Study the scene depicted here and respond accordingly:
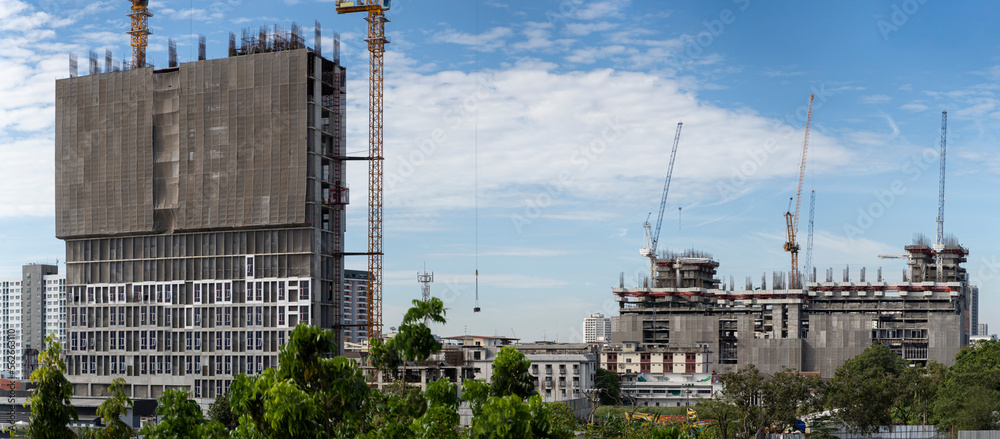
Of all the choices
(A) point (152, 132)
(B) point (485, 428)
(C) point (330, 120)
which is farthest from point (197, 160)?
(B) point (485, 428)

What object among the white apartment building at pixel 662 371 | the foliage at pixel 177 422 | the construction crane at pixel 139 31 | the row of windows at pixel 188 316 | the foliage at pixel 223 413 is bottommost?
the white apartment building at pixel 662 371

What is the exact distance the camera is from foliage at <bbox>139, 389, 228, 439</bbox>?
1061 inches

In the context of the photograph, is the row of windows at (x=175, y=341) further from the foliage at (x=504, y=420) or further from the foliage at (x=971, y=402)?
the foliage at (x=504, y=420)

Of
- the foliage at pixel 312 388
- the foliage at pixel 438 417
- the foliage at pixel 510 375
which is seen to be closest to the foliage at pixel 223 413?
the foliage at pixel 510 375

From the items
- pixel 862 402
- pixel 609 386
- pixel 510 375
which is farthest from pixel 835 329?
pixel 510 375

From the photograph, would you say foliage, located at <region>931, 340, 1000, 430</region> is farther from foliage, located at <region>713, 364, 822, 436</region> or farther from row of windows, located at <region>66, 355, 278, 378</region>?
row of windows, located at <region>66, 355, 278, 378</region>

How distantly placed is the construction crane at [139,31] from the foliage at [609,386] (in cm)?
7719

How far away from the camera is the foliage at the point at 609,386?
14338cm

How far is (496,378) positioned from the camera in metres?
29.2

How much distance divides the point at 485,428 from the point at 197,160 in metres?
100

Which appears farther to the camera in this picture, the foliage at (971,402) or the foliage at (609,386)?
the foliage at (609,386)

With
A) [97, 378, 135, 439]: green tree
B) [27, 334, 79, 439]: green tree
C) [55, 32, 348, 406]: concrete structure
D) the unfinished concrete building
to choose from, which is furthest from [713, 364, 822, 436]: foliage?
the unfinished concrete building

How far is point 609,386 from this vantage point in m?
147

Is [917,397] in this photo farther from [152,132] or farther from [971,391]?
[152,132]
